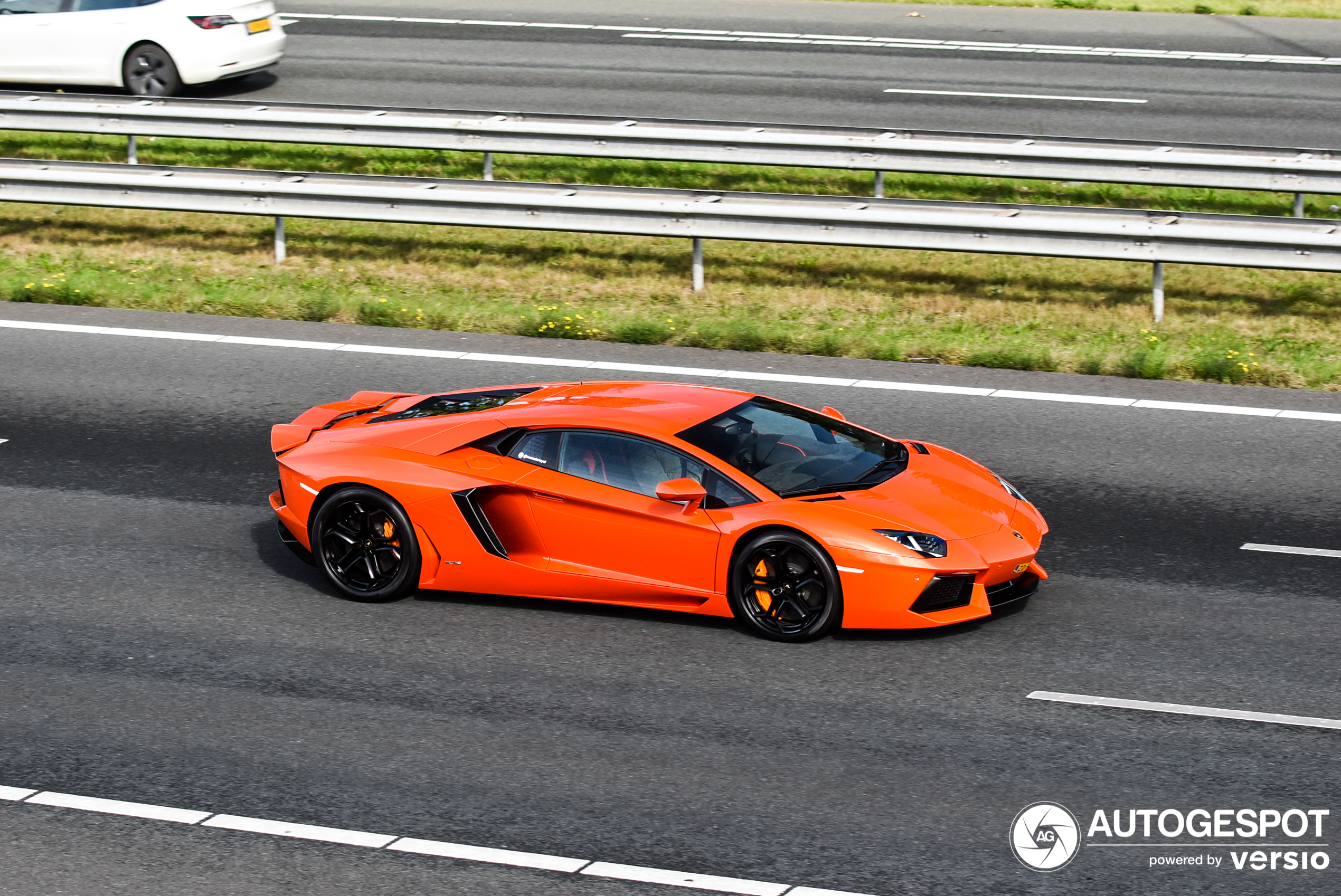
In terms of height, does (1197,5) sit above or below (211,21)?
above

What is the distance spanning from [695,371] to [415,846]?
6.86 metres

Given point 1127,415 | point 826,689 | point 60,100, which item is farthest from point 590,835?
point 60,100

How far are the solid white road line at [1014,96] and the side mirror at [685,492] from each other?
13.1 metres

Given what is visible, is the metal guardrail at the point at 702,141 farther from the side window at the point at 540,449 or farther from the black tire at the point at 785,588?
the black tire at the point at 785,588

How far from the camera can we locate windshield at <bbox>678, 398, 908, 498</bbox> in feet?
26.6

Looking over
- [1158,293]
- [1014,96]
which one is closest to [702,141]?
[1158,293]

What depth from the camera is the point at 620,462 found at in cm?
819

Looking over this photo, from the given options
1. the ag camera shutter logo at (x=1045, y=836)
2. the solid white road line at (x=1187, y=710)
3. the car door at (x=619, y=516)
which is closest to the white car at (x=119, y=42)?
the car door at (x=619, y=516)

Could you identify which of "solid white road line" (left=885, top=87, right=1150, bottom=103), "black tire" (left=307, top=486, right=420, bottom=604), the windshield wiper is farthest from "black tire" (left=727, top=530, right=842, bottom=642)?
"solid white road line" (left=885, top=87, right=1150, bottom=103)

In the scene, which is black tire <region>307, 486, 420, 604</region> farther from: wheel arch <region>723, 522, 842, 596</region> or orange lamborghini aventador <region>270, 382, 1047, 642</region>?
wheel arch <region>723, 522, 842, 596</region>

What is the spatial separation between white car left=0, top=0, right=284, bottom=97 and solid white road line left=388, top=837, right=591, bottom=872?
15.0 m

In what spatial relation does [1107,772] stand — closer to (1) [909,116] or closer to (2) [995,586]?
(2) [995,586]

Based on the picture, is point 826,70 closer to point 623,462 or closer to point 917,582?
point 623,462

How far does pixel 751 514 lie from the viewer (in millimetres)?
7848
